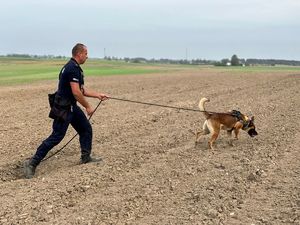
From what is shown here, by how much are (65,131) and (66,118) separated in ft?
0.88

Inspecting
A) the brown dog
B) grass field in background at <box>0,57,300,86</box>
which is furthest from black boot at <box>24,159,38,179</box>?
grass field in background at <box>0,57,300,86</box>

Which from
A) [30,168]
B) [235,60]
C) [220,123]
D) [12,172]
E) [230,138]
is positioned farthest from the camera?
[235,60]

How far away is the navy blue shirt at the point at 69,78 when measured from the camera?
8.93 m

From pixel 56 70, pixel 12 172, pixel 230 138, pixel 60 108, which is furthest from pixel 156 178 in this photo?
pixel 56 70

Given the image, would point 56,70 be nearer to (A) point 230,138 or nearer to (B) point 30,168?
(A) point 230,138

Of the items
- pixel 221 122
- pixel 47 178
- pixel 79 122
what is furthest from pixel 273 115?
pixel 47 178

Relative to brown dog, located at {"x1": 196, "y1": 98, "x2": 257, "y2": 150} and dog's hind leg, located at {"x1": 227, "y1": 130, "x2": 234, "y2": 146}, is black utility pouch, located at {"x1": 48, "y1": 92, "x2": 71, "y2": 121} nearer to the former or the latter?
brown dog, located at {"x1": 196, "y1": 98, "x2": 257, "y2": 150}

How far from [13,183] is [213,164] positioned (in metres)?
3.37

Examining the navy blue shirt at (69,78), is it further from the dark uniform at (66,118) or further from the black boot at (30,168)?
the black boot at (30,168)

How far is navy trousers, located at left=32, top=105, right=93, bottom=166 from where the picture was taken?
9164 millimetres

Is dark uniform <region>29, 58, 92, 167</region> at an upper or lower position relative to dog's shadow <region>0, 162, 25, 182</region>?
upper

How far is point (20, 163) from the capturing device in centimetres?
988

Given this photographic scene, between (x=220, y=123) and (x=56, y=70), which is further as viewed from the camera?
(x=56, y=70)

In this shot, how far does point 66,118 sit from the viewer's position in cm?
914
